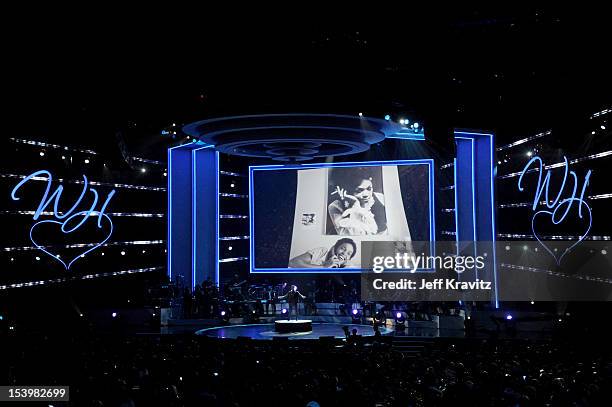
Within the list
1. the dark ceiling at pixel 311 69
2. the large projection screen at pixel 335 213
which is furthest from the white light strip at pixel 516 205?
the large projection screen at pixel 335 213

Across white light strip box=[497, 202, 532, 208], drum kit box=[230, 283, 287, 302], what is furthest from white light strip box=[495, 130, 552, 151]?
drum kit box=[230, 283, 287, 302]

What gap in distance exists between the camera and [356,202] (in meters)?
26.9

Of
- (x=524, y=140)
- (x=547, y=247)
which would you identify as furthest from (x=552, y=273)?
(x=524, y=140)

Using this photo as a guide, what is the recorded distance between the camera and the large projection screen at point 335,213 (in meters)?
26.4

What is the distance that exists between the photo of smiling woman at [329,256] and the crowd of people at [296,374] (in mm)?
12783

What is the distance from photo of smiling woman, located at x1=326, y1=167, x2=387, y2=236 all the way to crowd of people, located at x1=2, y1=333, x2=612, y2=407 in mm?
12613

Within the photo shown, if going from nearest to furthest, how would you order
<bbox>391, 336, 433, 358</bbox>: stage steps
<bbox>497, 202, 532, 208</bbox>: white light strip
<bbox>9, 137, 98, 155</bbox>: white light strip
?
<bbox>9, 137, 98, 155</bbox>: white light strip → <bbox>391, 336, 433, 358</bbox>: stage steps → <bbox>497, 202, 532, 208</bbox>: white light strip

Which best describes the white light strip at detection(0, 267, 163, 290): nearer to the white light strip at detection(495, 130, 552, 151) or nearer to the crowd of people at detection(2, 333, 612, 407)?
the crowd of people at detection(2, 333, 612, 407)

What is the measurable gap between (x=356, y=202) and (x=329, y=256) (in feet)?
7.13

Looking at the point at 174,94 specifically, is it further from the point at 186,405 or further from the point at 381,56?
the point at 186,405

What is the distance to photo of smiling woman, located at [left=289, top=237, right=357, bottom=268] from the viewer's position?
26891mm

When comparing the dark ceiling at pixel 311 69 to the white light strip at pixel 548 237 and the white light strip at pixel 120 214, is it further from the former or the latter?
the white light strip at pixel 548 237

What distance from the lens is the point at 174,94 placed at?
18094 millimetres

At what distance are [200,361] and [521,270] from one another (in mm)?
12939
